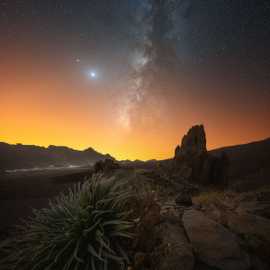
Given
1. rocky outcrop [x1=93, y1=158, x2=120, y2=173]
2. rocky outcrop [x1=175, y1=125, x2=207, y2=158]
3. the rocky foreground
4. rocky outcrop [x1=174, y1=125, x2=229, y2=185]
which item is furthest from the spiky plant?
rocky outcrop [x1=175, y1=125, x2=207, y2=158]

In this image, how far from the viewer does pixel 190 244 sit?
348 centimetres

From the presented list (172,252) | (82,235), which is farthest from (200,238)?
(82,235)

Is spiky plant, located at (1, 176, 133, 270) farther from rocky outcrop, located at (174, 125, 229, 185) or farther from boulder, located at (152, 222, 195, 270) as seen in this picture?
rocky outcrop, located at (174, 125, 229, 185)

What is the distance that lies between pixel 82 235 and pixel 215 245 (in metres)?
2.32

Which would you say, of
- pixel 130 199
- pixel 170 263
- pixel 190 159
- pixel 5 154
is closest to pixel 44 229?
pixel 130 199

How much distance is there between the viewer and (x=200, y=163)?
21047mm

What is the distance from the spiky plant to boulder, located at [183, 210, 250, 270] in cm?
127

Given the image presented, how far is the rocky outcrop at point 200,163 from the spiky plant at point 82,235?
Answer: 1678 cm

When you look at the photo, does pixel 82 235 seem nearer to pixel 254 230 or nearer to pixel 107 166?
pixel 254 230

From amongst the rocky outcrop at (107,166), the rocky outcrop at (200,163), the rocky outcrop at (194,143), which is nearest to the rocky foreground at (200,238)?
the rocky outcrop at (107,166)

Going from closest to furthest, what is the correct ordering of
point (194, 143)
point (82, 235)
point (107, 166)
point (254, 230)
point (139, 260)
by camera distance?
point (139, 260) < point (82, 235) < point (254, 230) < point (107, 166) < point (194, 143)

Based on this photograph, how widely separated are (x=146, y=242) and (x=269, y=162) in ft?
207

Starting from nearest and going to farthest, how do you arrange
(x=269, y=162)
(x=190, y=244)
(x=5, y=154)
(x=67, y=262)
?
(x=67, y=262) < (x=190, y=244) < (x=269, y=162) < (x=5, y=154)

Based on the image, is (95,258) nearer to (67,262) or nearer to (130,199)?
(67,262)
